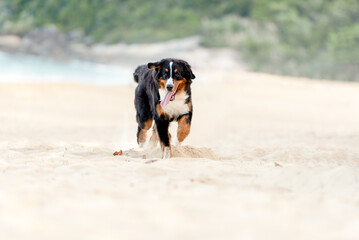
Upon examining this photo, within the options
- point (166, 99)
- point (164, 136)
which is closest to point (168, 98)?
point (166, 99)

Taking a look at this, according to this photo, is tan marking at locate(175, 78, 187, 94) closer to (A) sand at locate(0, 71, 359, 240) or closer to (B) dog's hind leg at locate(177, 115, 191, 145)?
(B) dog's hind leg at locate(177, 115, 191, 145)

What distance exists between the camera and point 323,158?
7.18 metres

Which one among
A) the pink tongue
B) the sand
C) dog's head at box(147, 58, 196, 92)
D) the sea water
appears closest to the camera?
the sand

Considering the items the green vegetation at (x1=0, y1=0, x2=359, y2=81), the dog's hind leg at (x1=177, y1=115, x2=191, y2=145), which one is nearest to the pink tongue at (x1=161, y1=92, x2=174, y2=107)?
the dog's hind leg at (x1=177, y1=115, x2=191, y2=145)

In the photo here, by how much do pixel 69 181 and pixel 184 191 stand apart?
97 cm

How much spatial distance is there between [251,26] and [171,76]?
129ft

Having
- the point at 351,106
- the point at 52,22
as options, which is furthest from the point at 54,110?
the point at 52,22

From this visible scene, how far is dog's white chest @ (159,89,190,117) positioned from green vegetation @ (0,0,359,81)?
30.7m

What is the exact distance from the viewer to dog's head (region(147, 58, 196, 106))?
235 inches

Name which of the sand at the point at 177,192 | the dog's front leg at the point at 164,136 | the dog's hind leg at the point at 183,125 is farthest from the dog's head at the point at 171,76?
the sand at the point at 177,192

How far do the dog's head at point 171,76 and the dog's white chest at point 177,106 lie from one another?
56 millimetres

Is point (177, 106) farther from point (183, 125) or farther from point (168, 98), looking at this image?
point (183, 125)

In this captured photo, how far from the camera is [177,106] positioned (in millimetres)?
6270

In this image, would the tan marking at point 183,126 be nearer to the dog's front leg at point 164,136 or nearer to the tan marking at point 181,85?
the dog's front leg at point 164,136
